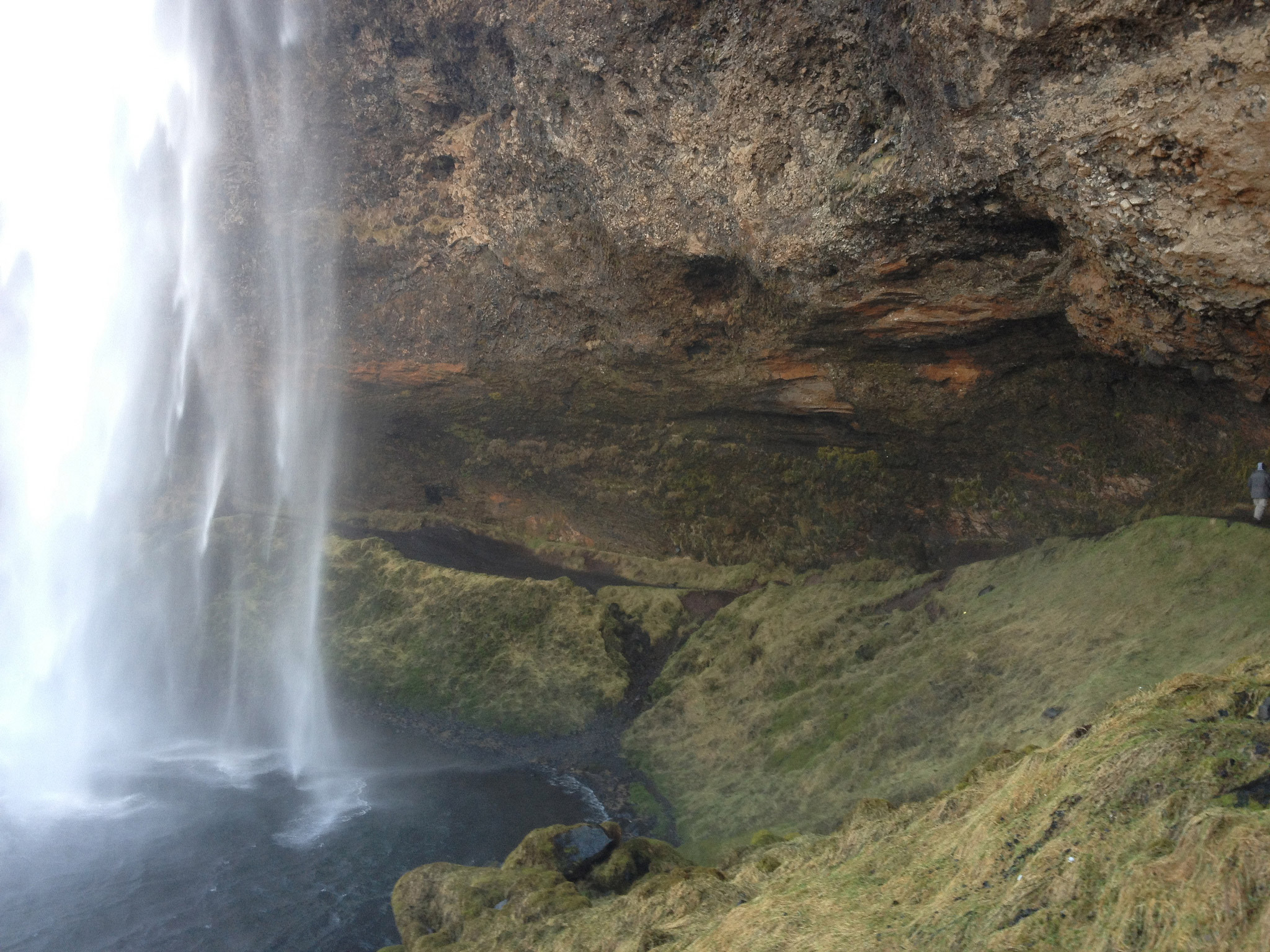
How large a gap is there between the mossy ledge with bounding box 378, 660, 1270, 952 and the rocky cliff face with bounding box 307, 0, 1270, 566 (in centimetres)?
767

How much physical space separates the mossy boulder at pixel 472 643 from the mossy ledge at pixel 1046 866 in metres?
13.5

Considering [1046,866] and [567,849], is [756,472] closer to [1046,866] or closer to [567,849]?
[567,849]

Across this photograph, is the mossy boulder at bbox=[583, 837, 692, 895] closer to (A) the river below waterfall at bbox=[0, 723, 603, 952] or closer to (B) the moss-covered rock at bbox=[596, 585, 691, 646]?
(A) the river below waterfall at bbox=[0, 723, 603, 952]

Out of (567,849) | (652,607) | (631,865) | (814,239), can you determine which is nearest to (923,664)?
(631,865)

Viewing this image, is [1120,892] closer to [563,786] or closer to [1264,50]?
[1264,50]

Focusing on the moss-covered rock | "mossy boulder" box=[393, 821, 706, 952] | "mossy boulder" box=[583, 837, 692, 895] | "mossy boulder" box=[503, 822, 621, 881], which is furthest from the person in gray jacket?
the moss-covered rock

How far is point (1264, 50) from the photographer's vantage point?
10.6 m

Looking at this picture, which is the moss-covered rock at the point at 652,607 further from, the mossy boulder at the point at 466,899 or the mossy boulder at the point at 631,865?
the mossy boulder at the point at 466,899

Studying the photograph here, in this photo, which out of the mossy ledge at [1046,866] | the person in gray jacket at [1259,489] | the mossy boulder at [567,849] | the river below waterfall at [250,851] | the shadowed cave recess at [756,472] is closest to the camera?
the mossy ledge at [1046,866]

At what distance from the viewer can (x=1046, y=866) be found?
6.63 meters

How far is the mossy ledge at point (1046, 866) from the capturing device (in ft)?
17.7

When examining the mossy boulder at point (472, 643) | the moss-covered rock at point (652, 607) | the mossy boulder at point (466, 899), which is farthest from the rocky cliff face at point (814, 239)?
the mossy boulder at point (466, 899)

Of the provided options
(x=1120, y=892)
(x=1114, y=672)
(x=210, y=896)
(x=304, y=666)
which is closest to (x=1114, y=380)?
(x=1114, y=672)

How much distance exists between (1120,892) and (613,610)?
2267cm
